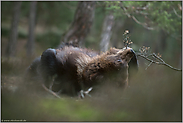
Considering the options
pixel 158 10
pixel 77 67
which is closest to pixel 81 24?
pixel 158 10

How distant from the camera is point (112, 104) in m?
2.17

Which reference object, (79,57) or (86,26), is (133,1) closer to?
(86,26)

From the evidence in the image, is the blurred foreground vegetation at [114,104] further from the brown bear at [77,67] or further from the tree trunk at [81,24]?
the tree trunk at [81,24]

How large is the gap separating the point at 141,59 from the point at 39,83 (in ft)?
6.51

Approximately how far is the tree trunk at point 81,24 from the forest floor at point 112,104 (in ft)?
16.3

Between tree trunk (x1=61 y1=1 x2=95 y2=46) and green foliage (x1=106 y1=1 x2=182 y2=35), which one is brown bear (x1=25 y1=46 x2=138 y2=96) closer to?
green foliage (x1=106 y1=1 x2=182 y2=35)

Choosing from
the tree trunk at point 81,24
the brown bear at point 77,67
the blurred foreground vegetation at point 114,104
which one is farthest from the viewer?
the tree trunk at point 81,24

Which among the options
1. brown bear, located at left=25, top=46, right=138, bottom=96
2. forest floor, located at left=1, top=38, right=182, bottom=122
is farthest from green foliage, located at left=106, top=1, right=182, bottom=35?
forest floor, located at left=1, top=38, right=182, bottom=122

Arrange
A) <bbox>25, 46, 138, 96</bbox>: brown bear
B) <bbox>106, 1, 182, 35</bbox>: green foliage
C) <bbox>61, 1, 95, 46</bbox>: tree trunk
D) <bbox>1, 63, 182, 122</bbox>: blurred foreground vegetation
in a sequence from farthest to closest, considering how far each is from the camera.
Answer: <bbox>61, 1, 95, 46</bbox>: tree trunk
<bbox>106, 1, 182, 35</bbox>: green foliage
<bbox>25, 46, 138, 96</bbox>: brown bear
<bbox>1, 63, 182, 122</bbox>: blurred foreground vegetation

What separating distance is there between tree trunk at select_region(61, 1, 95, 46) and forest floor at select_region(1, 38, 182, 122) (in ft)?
16.3

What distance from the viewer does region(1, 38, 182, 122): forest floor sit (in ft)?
6.55

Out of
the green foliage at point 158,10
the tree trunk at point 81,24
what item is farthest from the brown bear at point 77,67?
the tree trunk at point 81,24

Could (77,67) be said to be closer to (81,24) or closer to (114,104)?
(114,104)

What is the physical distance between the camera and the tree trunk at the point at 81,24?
7265 millimetres
